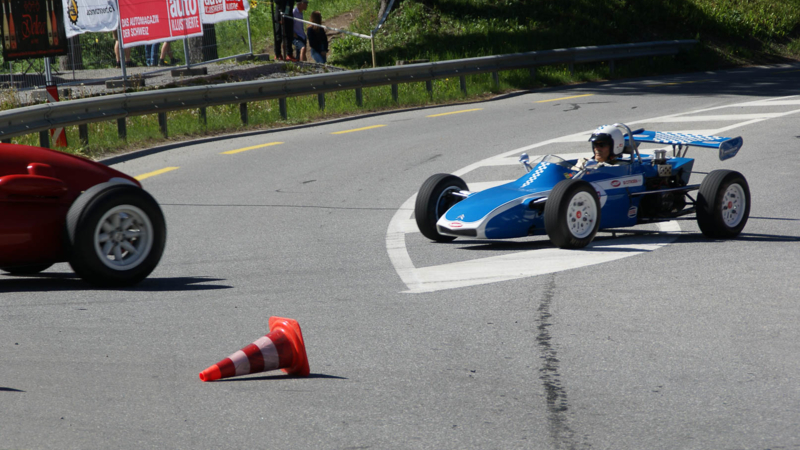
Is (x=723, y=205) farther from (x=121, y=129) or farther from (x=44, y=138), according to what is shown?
(x=121, y=129)

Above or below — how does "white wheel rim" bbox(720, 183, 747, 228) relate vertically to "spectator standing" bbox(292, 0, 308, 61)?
below

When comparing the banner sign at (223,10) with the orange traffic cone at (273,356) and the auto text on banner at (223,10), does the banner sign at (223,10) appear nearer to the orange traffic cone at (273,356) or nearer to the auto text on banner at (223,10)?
the auto text on banner at (223,10)

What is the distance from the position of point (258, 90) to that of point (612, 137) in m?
10.1

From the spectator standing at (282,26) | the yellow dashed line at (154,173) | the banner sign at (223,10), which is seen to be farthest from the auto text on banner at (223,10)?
the yellow dashed line at (154,173)

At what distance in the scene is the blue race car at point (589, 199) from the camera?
7988mm

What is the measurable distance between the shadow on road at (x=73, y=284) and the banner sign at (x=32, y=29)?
376 inches

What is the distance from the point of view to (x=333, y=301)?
250 inches

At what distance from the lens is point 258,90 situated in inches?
693

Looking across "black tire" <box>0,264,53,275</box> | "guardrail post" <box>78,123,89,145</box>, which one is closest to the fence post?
"guardrail post" <box>78,123,89,145</box>

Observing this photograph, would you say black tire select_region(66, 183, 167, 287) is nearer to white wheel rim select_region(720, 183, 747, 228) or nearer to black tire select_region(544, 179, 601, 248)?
black tire select_region(544, 179, 601, 248)

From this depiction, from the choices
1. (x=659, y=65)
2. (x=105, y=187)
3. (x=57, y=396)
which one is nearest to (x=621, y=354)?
(x=57, y=396)

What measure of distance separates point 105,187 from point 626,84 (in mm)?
18409

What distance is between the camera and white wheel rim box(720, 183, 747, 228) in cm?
860

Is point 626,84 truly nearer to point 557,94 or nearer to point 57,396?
point 557,94
